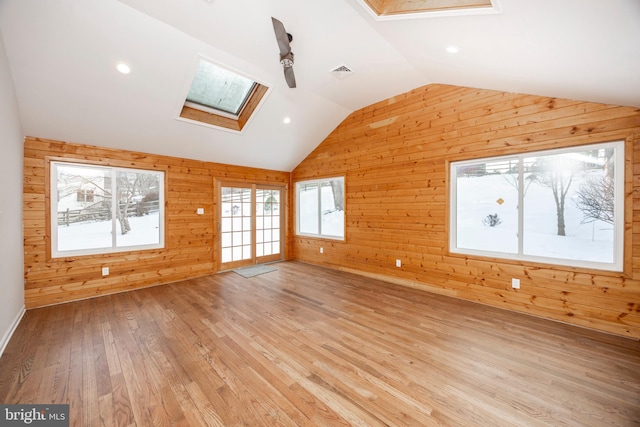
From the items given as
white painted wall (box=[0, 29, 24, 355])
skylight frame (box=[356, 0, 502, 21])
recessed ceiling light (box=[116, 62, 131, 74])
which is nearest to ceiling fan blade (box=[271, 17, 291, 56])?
skylight frame (box=[356, 0, 502, 21])

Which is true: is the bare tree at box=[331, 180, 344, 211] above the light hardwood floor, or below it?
above

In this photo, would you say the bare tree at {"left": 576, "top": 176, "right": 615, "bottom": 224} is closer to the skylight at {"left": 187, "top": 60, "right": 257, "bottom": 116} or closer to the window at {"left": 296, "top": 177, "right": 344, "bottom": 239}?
the window at {"left": 296, "top": 177, "right": 344, "bottom": 239}

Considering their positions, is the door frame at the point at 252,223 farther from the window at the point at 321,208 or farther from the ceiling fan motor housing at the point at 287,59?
the ceiling fan motor housing at the point at 287,59

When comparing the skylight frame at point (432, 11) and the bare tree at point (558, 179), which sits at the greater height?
the skylight frame at point (432, 11)

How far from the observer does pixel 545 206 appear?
10.2ft

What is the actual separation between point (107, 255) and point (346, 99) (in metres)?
4.73

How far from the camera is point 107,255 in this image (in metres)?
3.92

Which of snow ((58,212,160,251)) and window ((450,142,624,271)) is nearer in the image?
window ((450,142,624,271))

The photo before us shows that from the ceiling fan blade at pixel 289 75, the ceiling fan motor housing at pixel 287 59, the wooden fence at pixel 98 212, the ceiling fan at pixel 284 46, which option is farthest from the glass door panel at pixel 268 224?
the ceiling fan motor housing at pixel 287 59

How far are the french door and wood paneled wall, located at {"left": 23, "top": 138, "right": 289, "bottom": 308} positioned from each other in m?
0.23

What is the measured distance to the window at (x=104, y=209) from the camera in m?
3.63

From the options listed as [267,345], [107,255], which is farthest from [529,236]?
[107,255]

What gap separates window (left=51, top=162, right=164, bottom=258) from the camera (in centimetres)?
363

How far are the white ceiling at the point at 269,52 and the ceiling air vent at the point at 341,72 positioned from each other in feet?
0.25
